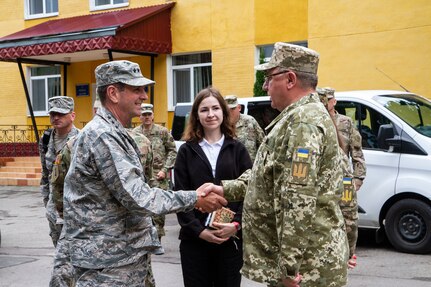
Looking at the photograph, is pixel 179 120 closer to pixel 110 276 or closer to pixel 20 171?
pixel 110 276

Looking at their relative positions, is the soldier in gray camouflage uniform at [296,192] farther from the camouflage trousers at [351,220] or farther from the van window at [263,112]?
the van window at [263,112]

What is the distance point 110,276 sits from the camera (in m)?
3.49

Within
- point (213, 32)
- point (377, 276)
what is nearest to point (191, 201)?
point (377, 276)

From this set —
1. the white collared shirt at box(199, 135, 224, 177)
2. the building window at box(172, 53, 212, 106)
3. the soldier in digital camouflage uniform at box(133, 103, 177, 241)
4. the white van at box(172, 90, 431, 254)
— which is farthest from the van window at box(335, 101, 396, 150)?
the building window at box(172, 53, 212, 106)

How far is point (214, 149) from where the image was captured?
4676 mm

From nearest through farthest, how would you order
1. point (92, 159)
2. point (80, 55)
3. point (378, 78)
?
point (92, 159)
point (378, 78)
point (80, 55)

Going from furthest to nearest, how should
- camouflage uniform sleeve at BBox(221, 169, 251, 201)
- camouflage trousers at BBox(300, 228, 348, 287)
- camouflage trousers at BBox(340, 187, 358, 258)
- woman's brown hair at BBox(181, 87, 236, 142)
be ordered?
1. camouflage trousers at BBox(340, 187, 358, 258)
2. woman's brown hair at BBox(181, 87, 236, 142)
3. camouflage uniform sleeve at BBox(221, 169, 251, 201)
4. camouflage trousers at BBox(300, 228, 348, 287)

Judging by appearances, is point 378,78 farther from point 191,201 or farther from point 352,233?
point 191,201

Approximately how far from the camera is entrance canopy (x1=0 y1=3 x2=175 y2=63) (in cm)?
1770

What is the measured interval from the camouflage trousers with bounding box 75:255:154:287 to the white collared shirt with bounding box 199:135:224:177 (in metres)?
1.21

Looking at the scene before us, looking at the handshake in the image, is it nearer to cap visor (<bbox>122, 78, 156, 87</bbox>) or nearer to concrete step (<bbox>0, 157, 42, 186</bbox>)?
cap visor (<bbox>122, 78, 156, 87</bbox>)

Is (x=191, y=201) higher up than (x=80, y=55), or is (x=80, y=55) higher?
(x=80, y=55)

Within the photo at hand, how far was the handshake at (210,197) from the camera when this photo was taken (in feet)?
13.4

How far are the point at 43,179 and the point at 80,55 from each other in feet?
46.4
